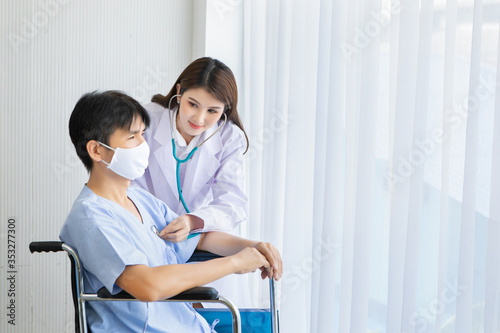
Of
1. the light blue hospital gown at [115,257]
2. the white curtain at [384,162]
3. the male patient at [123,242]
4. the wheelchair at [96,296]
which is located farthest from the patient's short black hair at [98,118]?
the white curtain at [384,162]

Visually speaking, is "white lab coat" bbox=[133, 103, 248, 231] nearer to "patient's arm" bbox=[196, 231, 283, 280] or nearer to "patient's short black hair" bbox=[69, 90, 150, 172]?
"patient's arm" bbox=[196, 231, 283, 280]

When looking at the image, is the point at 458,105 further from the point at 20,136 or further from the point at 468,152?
the point at 20,136

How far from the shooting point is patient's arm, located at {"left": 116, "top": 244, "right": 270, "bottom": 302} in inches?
46.7

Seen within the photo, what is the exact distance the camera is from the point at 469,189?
5.03 feet

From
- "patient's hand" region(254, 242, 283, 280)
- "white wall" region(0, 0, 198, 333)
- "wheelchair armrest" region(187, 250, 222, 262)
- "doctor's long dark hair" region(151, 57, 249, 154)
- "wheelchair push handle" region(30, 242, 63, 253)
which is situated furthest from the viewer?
"white wall" region(0, 0, 198, 333)

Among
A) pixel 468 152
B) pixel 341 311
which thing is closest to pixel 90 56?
pixel 341 311

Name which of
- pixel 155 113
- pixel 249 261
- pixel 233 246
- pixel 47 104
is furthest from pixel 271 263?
pixel 47 104

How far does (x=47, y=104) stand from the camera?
2633mm

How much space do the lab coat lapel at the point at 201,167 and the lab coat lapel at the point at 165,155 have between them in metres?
0.05

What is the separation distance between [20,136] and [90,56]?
0.51m

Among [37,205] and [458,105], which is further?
[37,205]

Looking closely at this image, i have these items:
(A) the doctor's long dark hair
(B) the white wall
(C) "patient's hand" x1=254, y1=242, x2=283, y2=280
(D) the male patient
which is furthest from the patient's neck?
(B) the white wall

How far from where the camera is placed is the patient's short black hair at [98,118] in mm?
1351

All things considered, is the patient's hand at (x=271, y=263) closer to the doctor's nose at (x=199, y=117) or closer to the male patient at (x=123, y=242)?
the male patient at (x=123, y=242)
